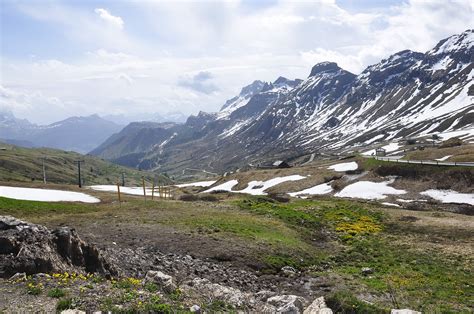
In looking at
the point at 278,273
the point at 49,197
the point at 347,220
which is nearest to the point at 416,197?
the point at 347,220

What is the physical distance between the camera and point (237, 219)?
1720 inches

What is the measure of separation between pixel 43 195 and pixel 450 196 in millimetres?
66430

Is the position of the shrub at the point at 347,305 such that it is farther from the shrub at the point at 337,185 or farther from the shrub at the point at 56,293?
the shrub at the point at 337,185

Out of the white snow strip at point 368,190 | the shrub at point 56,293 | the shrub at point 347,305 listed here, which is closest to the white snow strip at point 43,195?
the shrub at point 56,293

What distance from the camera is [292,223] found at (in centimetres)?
4675

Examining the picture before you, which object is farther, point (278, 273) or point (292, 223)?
point (292, 223)

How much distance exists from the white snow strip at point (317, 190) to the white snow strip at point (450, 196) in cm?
2026

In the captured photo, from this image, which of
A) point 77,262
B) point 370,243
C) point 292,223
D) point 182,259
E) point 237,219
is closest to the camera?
point 77,262

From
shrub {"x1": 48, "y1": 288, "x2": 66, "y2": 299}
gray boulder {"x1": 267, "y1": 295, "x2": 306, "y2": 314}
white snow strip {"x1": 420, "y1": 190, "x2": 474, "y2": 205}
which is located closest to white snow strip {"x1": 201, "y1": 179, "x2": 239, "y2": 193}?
white snow strip {"x1": 420, "y1": 190, "x2": 474, "y2": 205}

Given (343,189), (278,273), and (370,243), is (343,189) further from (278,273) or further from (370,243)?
(278,273)

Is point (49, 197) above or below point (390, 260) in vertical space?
above

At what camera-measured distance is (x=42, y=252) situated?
2077cm

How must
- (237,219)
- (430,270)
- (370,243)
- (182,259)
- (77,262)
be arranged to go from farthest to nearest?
(237,219)
(370,243)
(430,270)
(182,259)
(77,262)

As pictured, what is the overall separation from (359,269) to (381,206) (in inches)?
1405
